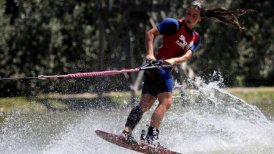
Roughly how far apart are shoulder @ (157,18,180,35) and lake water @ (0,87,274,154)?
1.45 metres

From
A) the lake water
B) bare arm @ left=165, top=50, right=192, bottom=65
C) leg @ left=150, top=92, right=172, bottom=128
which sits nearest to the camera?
bare arm @ left=165, top=50, right=192, bottom=65

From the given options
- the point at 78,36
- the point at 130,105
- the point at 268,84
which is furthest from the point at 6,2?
the point at 268,84

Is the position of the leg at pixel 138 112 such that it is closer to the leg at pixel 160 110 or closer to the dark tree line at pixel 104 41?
the leg at pixel 160 110

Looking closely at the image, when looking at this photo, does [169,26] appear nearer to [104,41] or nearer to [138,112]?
[138,112]

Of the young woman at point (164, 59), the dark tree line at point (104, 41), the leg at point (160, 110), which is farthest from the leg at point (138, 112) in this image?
the dark tree line at point (104, 41)

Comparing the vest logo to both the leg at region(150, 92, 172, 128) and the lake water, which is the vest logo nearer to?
the leg at region(150, 92, 172, 128)

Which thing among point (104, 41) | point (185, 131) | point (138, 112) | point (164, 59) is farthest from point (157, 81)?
point (104, 41)

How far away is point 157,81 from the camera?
730 cm

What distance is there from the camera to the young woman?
721 centimetres

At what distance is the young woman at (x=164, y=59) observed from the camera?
7.21 meters

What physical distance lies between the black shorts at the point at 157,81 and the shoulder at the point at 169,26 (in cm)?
38

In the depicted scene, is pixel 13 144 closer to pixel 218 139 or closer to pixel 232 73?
pixel 218 139

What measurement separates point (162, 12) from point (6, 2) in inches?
141

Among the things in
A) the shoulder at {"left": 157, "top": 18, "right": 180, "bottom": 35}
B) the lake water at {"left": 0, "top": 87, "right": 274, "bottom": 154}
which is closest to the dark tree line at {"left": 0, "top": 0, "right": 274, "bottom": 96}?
the lake water at {"left": 0, "top": 87, "right": 274, "bottom": 154}
